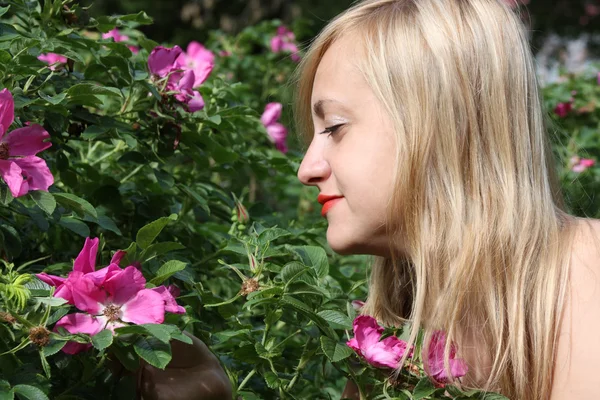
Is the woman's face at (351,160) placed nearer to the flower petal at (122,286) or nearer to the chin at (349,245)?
the chin at (349,245)

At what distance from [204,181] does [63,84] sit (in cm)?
49

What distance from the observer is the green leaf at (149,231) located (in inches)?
46.4

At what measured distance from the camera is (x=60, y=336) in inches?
42.6

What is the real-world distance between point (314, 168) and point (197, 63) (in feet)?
2.03

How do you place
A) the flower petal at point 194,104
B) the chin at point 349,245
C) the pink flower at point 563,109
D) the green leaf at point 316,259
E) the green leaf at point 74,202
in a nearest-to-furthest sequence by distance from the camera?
1. the green leaf at point 74,202
2. the green leaf at point 316,259
3. the chin at point 349,245
4. the flower petal at point 194,104
5. the pink flower at point 563,109

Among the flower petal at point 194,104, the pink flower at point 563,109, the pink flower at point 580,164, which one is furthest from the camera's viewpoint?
the pink flower at point 563,109

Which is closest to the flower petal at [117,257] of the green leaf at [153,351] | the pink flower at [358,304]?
the green leaf at [153,351]

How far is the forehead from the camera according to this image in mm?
1504

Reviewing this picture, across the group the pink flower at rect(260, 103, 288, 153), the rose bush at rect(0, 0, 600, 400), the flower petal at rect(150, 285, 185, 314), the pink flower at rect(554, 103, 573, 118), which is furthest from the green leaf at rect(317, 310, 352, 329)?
the pink flower at rect(554, 103, 573, 118)

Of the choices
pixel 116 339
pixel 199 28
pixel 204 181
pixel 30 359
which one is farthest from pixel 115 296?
pixel 199 28

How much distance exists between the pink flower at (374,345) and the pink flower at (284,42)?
7.75 ft

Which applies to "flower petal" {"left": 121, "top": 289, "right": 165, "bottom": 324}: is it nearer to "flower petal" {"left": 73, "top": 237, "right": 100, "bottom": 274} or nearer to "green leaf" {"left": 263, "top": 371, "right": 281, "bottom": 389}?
"flower petal" {"left": 73, "top": 237, "right": 100, "bottom": 274}

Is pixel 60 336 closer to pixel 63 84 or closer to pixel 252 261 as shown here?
pixel 252 261

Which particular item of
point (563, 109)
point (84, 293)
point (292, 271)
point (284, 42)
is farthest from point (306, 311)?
point (284, 42)
